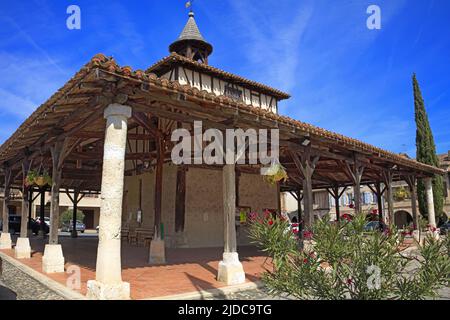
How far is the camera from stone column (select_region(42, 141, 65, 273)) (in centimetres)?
754

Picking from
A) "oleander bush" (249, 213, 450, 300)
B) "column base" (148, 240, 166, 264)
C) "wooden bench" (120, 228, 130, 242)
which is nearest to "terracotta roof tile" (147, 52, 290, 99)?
"wooden bench" (120, 228, 130, 242)

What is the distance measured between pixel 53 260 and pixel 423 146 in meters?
22.6

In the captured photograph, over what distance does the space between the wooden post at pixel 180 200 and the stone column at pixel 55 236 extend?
4.65 metres

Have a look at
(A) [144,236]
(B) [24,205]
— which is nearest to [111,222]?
(B) [24,205]

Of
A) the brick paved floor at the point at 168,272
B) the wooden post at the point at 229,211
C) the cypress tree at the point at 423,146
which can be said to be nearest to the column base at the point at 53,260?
the brick paved floor at the point at 168,272

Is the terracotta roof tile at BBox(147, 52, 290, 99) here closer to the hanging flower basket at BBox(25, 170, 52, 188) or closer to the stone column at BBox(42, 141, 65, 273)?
the hanging flower basket at BBox(25, 170, 52, 188)

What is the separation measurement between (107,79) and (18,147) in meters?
6.17

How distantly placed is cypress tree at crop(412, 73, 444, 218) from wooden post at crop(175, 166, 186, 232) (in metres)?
17.4

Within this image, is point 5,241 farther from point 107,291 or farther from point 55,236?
point 107,291

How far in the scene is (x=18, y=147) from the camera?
9.58 m

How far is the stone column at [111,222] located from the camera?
490 cm

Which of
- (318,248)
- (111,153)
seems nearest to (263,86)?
(111,153)

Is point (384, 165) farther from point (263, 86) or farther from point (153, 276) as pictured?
point (153, 276)

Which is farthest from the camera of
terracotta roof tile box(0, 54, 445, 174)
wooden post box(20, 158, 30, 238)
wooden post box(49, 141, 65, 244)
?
wooden post box(20, 158, 30, 238)
